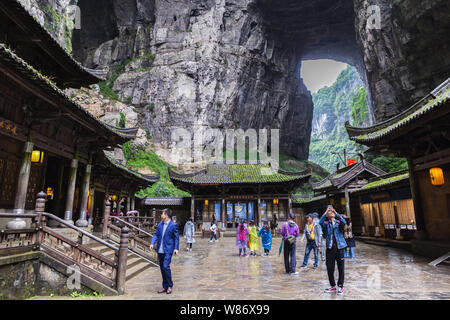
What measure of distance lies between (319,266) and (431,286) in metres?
3.01

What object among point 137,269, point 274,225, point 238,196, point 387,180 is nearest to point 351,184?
point 387,180

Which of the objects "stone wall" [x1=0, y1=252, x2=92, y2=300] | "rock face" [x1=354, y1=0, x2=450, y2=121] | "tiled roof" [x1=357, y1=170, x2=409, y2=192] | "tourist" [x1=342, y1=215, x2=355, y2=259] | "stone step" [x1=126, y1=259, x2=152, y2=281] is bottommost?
"stone step" [x1=126, y1=259, x2=152, y2=281]

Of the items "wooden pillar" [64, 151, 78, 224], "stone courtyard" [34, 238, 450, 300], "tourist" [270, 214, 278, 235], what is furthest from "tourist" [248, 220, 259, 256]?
"tourist" [270, 214, 278, 235]

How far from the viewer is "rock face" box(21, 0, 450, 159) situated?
3962 centimetres

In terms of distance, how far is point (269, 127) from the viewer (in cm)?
4716

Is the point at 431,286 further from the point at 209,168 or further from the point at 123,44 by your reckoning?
the point at 123,44

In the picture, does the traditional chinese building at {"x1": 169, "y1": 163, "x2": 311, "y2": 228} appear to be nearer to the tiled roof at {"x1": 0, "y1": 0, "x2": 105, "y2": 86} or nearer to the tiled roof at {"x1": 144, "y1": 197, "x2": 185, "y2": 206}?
the tiled roof at {"x1": 144, "y1": 197, "x2": 185, "y2": 206}

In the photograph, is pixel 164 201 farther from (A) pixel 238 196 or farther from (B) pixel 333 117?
(B) pixel 333 117

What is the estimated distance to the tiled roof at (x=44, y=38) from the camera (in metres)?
7.12

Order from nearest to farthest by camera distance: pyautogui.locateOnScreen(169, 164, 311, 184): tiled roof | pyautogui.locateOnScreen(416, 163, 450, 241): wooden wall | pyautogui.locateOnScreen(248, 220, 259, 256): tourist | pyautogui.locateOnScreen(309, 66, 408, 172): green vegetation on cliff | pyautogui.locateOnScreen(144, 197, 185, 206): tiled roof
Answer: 1. pyautogui.locateOnScreen(416, 163, 450, 241): wooden wall
2. pyautogui.locateOnScreen(248, 220, 259, 256): tourist
3. pyautogui.locateOnScreen(169, 164, 311, 184): tiled roof
4. pyautogui.locateOnScreen(144, 197, 185, 206): tiled roof
5. pyautogui.locateOnScreen(309, 66, 408, 172): green vegetation on cliff

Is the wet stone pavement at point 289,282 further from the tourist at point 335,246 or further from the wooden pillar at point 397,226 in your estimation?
the wooden pillar at point 397,226

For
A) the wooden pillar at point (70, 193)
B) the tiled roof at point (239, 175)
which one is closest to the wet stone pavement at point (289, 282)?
the wooden pillar at point (70, 193)

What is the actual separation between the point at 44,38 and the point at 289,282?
1028 centimetres
